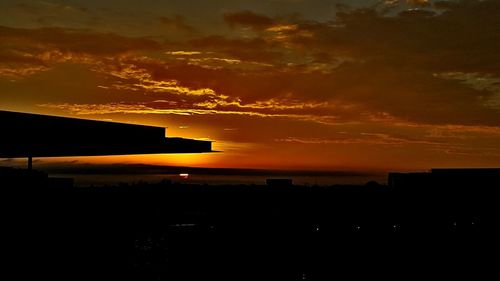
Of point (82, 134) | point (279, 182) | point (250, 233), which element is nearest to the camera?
point (82, 134)

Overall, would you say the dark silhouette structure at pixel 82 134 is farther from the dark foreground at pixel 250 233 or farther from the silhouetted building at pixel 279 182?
the silhouetted building at pixel 279 182

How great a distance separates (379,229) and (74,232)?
14.7 metres

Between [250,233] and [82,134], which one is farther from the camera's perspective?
[250,233]

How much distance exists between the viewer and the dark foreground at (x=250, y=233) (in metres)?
15.7

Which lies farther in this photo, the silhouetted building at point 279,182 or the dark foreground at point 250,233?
the silhouetted building at point 279,182

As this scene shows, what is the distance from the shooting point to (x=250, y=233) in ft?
71.7

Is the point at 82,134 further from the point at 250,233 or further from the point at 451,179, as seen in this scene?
the point at 451,179

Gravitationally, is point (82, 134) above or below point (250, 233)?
above

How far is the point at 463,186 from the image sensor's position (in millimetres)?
27844

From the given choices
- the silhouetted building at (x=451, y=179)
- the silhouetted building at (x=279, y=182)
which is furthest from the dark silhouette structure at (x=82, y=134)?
the silhouetted building at (x=451, y=179)

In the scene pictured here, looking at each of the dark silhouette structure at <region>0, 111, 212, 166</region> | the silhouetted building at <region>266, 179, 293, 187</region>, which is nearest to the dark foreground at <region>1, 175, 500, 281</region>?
Result: the silhouetted building at <region>266, 179, 293, 187</region>

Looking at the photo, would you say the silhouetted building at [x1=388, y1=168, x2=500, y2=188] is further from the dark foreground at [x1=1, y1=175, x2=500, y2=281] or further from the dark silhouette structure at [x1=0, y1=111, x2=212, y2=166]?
the dark silhouette structure at [x1=0, y1=111, x2=212, y2=166]

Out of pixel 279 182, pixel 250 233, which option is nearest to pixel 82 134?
pixel 250 233

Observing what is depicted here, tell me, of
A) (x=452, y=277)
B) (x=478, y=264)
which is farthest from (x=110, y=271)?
(x=478, y=264)
